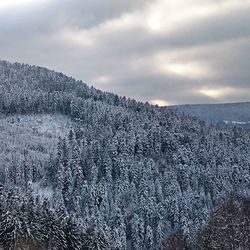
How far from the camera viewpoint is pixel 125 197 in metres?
174

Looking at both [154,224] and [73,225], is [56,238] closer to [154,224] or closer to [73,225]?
[73,225]

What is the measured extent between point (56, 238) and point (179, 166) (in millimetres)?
117615

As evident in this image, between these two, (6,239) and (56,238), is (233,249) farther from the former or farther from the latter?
(6,239)

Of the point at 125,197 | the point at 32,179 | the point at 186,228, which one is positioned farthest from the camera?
the point at 32,179

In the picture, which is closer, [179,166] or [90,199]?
[90,199]

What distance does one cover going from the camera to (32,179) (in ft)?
619

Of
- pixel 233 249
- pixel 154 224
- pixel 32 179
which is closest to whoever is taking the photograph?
pixel 233 249

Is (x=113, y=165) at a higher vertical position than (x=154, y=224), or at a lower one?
higher

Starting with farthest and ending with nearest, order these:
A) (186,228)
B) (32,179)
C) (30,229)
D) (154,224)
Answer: (32,179) → (154,224) → (186,228) → (30,229)

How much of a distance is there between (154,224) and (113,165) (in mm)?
37984

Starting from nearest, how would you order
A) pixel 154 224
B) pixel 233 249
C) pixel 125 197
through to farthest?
pixel 233 249 < pixel 154 224 < pixel 125 197

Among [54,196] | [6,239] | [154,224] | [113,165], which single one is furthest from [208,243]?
[113,165]

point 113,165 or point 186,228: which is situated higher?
point 113,165

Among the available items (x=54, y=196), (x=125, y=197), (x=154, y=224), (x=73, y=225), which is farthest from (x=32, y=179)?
(x=73, y=225)
